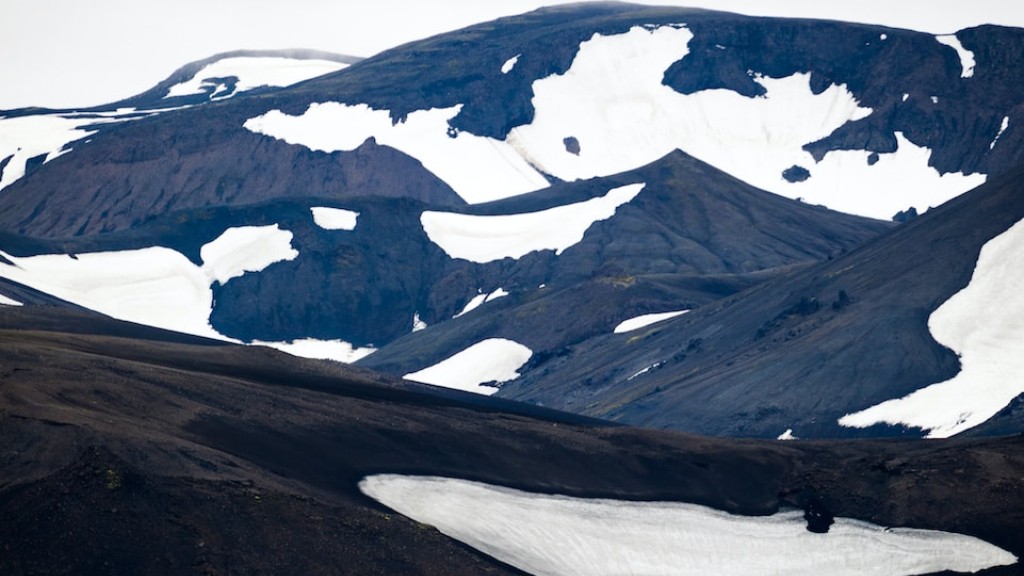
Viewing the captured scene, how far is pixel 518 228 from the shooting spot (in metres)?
177

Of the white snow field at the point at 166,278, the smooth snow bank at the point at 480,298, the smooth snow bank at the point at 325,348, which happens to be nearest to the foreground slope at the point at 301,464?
the white snow field at the point at 166,278

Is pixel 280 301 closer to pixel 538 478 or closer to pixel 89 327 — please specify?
pixel 89 327

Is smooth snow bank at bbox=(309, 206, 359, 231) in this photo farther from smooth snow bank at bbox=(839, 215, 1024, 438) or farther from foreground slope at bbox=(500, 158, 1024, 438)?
smooth snow bank at bbox=(839, 215, 1024, 438)

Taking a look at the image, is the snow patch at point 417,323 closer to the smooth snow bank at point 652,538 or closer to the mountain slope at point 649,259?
the mountain slope at point 649,259

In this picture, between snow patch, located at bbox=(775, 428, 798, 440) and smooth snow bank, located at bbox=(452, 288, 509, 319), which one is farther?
smooth snow bank, located at bbox=(452, 288, 509, 319)

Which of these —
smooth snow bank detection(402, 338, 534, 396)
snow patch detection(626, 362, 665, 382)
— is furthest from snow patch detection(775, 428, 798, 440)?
smooth snow bank detection(402, 338, 534, 396)

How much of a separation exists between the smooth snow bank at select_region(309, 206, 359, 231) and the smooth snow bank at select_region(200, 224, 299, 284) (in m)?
3.92

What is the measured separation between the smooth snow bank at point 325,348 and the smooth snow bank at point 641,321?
28.1 m

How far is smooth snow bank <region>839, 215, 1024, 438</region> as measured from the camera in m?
91.1

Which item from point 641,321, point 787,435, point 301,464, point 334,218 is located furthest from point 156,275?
point 301,464

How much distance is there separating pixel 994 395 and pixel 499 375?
51.8 metres

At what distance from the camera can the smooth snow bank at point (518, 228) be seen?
566ft

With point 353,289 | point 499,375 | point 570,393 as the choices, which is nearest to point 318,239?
point 353,289

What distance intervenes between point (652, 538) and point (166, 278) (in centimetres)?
11495
